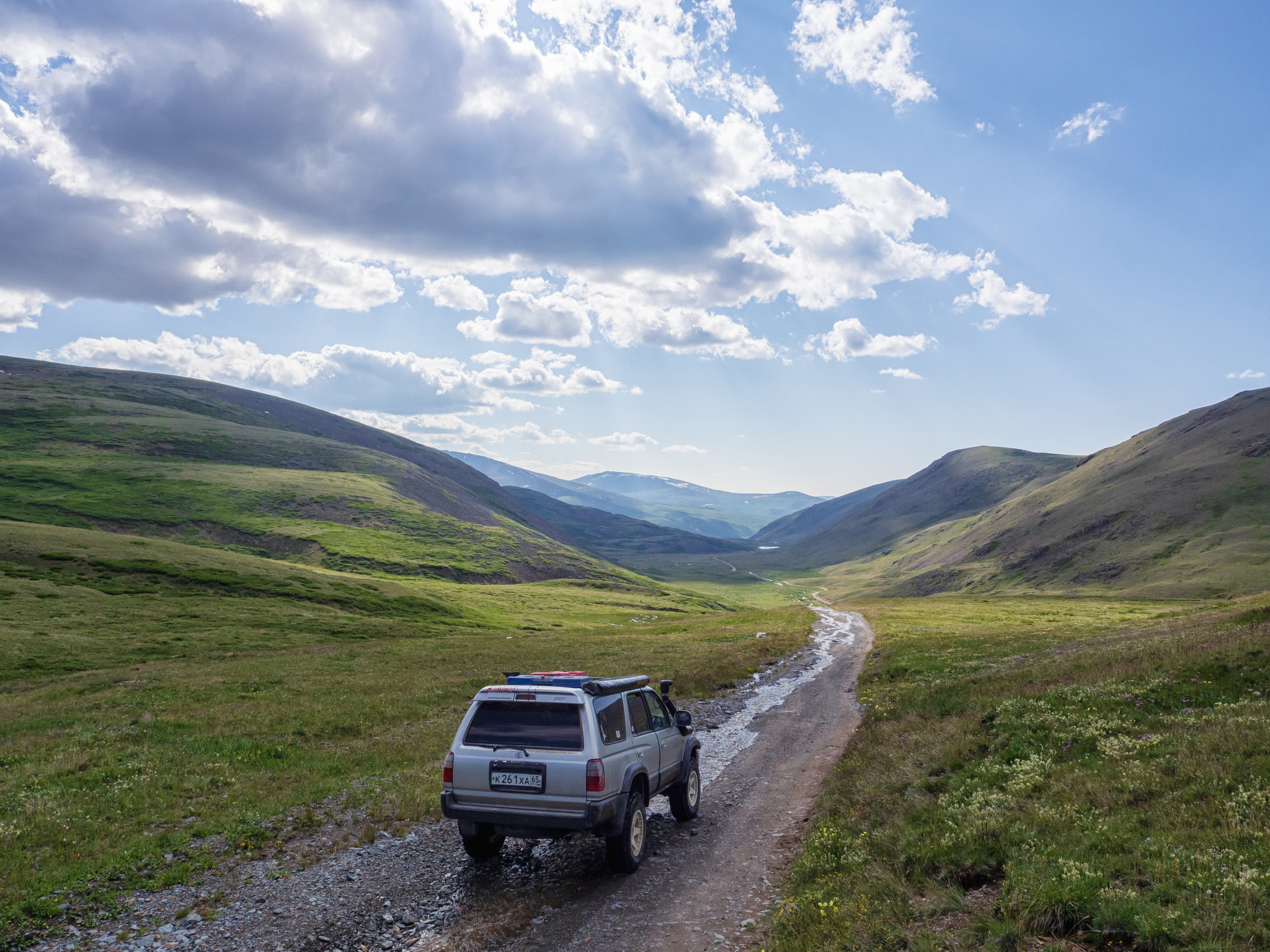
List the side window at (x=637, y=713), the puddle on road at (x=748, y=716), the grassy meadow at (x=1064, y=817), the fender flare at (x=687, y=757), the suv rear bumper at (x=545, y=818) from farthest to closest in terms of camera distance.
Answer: the puddle on road at (x=748, y=716), the fender flare at (x=687, y=757), the side window at (x=637, y=713), the suv rear bumper at (x=545, y=818), the grassy meadow at (x=1064, y=817)

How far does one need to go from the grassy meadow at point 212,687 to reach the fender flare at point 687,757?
598 centimetres

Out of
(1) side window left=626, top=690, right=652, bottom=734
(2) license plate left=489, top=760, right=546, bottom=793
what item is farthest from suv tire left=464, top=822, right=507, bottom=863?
(1) side window left=626, top=690, right=652, bottom=734

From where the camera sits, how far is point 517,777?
37.4 feet

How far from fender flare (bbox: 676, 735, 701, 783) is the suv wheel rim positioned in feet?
7.51

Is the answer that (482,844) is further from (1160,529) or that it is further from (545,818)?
(1160,529)

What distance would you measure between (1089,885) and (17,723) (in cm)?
3142

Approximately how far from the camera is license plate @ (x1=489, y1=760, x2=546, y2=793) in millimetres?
11305

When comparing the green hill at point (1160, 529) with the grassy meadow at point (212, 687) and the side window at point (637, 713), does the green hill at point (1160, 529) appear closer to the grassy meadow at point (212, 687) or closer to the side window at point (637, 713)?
the grassy meadow at point (212, 687)

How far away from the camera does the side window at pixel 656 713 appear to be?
14.4 meters

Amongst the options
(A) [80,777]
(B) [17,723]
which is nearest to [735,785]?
(A) [80,777]

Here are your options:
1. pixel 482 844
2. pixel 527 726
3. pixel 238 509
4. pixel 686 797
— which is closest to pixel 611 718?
pixel 527 726

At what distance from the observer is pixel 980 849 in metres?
9.99

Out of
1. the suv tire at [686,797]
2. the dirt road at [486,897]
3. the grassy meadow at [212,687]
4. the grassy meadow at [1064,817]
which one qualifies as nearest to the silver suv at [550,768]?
the dirt road at [486,897]

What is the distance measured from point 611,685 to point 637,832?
2.78 metres
